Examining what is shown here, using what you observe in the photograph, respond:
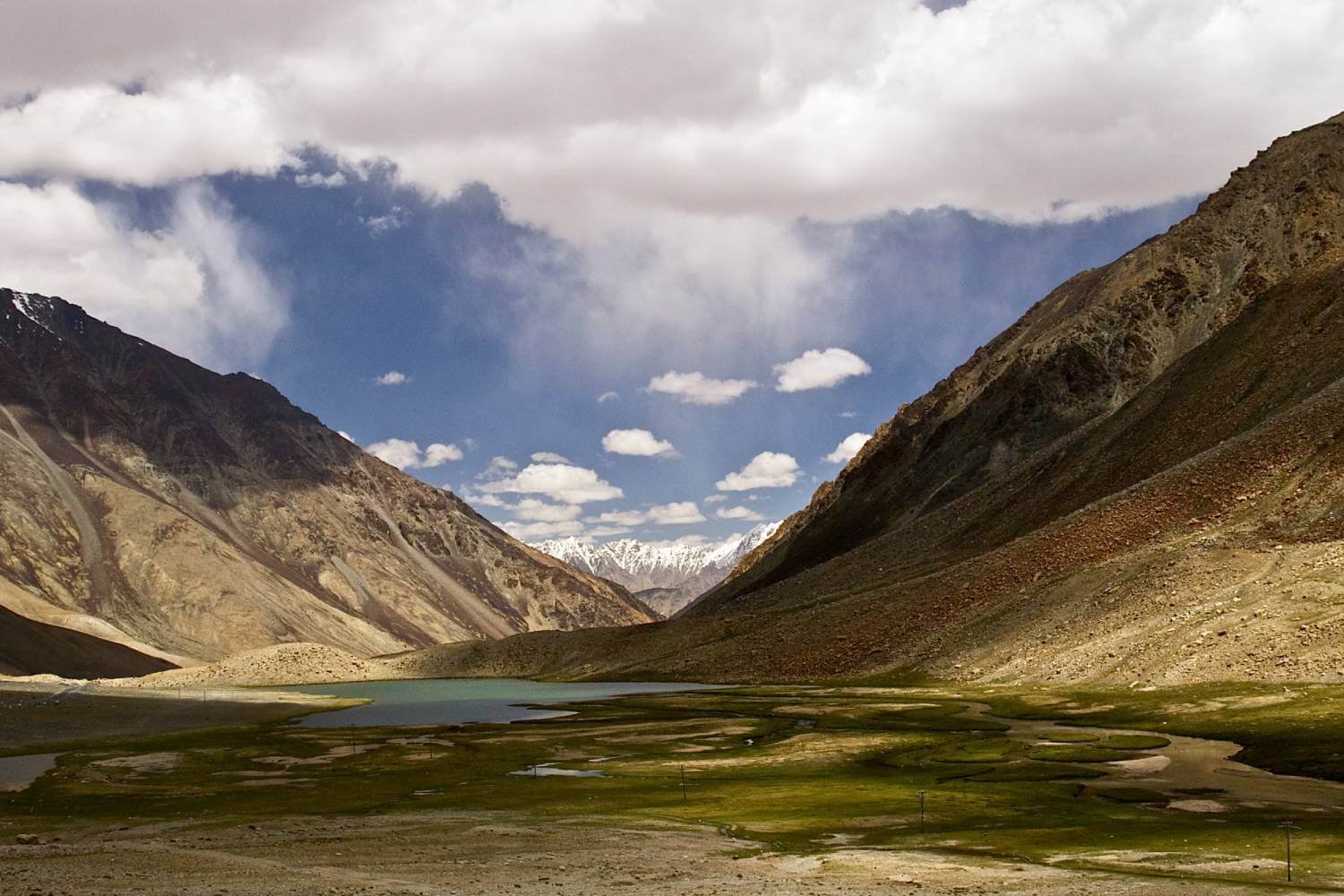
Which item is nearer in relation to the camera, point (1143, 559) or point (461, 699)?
point (1143, 559)

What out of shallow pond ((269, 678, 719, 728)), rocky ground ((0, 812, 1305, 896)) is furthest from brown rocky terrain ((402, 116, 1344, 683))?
rocky ground ((0, 812, 1305, 896))

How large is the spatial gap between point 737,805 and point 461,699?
352ft

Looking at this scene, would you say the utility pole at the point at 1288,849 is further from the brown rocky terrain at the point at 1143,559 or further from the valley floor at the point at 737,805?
the brown rocky terrain at the point at 1143,559

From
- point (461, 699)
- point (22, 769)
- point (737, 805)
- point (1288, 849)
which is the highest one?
point (1288, 849)

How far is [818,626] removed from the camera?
161625mm

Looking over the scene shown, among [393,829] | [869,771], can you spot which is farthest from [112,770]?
[869,771]

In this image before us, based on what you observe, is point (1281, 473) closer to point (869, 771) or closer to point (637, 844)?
point (869, 771)

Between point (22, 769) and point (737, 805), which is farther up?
point (737, 805)

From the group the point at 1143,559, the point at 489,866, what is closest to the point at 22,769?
the point at 489,866

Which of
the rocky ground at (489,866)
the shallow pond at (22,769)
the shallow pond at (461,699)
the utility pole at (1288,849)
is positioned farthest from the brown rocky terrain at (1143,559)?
the shallow pond at (22,769)

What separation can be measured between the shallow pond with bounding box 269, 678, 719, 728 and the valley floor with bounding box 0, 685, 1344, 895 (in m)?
18.4

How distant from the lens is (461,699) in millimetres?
155375

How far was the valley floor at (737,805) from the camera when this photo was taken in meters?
35.2

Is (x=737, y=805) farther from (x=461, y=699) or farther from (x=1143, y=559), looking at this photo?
(x=461, y=699)
